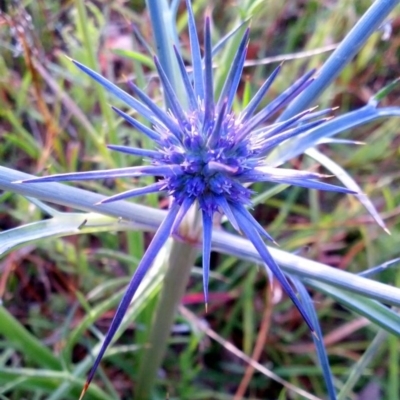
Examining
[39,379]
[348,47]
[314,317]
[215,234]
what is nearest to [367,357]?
[314,317]

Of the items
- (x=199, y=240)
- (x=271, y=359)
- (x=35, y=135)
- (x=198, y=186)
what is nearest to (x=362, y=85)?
(x=271, y=359)

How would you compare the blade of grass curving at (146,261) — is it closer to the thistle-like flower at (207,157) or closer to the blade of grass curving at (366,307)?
the thistle-like flower at (207,157)

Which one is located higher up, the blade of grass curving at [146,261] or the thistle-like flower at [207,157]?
the thistle-like flower at [207,157]

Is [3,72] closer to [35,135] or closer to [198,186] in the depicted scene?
[35,135]

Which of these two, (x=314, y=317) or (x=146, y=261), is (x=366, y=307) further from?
(x=146, y=261)

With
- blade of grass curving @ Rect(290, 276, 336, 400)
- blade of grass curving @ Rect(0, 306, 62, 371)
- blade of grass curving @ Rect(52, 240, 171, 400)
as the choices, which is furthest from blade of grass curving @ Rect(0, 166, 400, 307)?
blade of grass curving @ Rect(0, 306, 62, 371)

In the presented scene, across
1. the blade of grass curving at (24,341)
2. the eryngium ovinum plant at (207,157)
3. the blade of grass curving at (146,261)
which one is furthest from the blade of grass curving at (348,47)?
the blade of grass curving at (24,341)

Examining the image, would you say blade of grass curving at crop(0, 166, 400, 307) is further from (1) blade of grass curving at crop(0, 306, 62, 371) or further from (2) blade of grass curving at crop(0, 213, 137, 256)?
(1) blade of grass curving at crop(0, 306, 62, 371)
